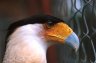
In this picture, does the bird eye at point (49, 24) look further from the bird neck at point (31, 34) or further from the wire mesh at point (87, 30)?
the wire mesh at point (87, 30)

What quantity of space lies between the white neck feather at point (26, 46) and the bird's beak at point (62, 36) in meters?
0.04

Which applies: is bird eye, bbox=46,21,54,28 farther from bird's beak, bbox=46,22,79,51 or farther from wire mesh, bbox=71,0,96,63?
wire mesh, bbox=71,0,96,63

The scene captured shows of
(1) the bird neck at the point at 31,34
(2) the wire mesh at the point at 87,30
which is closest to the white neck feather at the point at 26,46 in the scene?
(1) the bird neck at the point at 31,34

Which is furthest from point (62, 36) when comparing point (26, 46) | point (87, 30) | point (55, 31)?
point (87, 30)

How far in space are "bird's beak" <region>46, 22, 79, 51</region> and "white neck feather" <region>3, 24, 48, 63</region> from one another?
0.13 ft

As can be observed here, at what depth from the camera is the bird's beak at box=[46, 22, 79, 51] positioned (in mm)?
1229

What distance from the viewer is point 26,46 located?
1193mm

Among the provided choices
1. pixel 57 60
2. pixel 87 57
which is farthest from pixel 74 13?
pixel 57 60

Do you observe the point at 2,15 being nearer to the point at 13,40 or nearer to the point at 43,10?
the point at 43,10

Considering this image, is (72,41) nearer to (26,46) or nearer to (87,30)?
(26,46)

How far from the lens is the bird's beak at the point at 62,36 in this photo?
1.23m

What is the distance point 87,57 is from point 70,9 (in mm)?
356

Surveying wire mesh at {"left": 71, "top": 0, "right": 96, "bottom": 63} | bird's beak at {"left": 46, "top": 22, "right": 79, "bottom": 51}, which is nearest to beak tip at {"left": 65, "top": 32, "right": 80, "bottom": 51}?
bird's beak at {"left": 46, "top": 22, "right": 79, "bottom": 51}

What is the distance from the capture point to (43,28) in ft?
4.09
